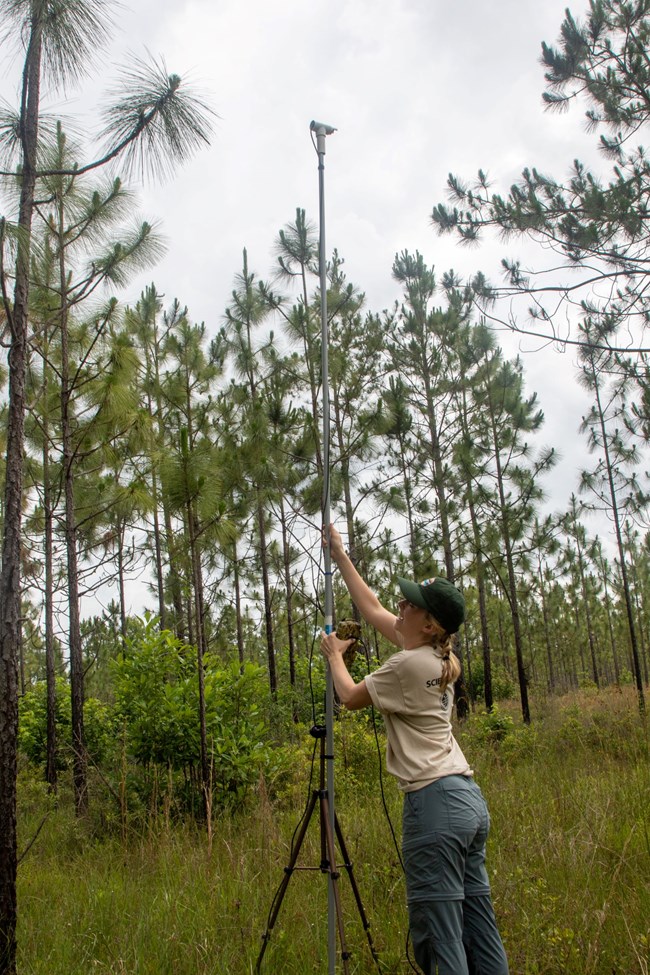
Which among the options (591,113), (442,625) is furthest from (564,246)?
(442,625)

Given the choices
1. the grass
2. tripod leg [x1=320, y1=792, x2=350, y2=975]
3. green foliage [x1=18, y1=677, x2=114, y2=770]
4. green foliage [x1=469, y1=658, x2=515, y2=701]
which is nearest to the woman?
tripod leg [x1=320, y1=792, x2=350, y2=975]

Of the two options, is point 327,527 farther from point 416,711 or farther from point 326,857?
point 326,857

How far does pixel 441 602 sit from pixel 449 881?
805 millimetres

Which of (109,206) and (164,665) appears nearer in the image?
(109,206)

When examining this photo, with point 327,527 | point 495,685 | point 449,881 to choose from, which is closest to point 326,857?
point 449,881

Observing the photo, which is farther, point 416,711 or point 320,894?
point 320,894

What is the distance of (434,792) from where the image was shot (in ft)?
7.07

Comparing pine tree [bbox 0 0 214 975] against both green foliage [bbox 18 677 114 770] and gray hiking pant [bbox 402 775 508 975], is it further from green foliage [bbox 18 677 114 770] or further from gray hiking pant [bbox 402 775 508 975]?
green foliage [bbox 18 677 114 770]

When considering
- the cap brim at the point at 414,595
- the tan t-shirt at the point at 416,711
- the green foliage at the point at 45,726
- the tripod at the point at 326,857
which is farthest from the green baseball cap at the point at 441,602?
the green foliage at the point at 45,726

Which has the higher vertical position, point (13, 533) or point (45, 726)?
point (13, 533)

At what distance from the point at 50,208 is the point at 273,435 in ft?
15.6

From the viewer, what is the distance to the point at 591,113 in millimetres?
6520

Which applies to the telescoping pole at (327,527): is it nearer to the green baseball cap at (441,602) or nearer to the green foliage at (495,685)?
the green baseball cap at (441,602)

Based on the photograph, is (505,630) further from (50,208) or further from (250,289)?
(50,208)
